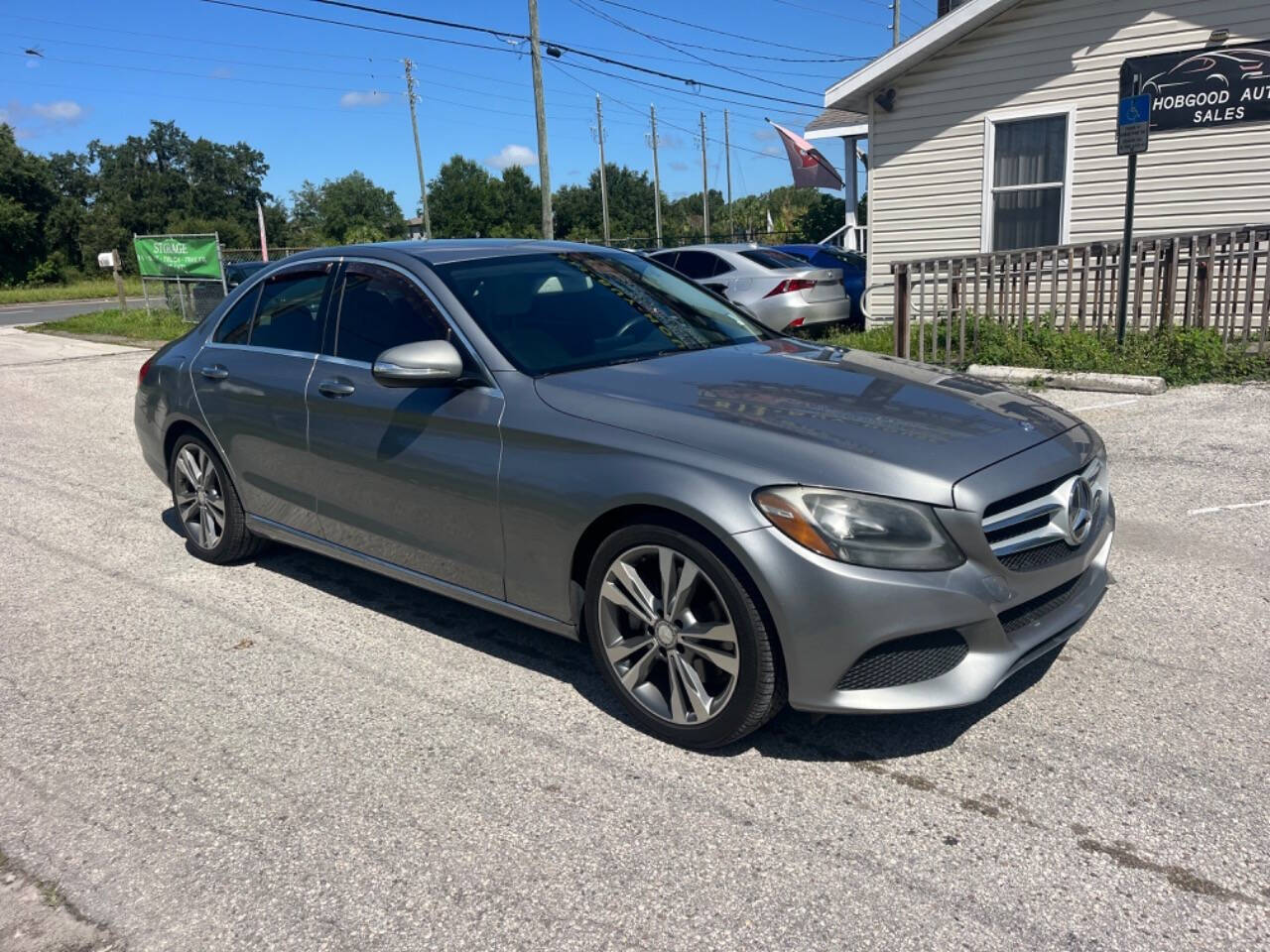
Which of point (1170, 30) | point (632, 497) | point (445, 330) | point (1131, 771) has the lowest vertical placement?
point (1131, 771)

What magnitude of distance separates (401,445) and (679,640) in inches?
58.4

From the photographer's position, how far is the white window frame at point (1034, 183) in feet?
39.8

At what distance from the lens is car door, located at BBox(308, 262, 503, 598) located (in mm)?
3902

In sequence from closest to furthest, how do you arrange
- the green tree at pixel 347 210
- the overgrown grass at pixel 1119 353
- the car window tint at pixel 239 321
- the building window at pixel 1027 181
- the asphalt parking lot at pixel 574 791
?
the asphalt parking lot at pixel 574 791, the car window tint at pixel 239 321, the overgrown grass at pixel 1119 353, the building window at pixel 1027 181, the green tree at pixel 347 210

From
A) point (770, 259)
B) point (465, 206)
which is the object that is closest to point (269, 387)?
point (770, 259)

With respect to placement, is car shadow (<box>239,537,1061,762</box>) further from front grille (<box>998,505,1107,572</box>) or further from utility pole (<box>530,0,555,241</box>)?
utility pole (<box>530,0,555,241</box>)

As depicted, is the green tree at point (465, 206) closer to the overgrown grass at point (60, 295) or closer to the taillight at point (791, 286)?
the overgrown grass at point (60, 295)

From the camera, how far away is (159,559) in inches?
229

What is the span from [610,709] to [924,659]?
1.19m

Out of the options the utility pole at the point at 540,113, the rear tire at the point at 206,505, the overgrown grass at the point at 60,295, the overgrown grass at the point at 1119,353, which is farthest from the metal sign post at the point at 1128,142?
the overgrown grass at the point at 60,295

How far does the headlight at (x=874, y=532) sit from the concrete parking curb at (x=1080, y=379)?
6090mm

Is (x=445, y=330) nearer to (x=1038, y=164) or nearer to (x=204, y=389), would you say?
(x=204, y=389)

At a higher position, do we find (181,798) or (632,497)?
(632,497)

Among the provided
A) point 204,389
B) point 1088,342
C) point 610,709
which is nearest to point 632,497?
point 610,709
